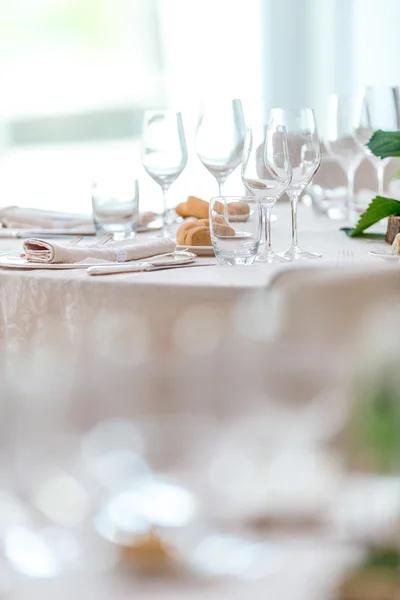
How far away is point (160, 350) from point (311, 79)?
19.5 ft

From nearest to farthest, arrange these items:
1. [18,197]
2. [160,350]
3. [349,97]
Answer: [160,350] < [349,97] < [18,197]

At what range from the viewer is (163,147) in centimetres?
188

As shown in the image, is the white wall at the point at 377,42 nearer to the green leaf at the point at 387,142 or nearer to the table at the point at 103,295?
the green leaf at the point at 387,142

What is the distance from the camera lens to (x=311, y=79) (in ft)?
21.6

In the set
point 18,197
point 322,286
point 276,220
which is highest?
point 322,286

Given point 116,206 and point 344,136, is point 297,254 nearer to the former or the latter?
point 116,206

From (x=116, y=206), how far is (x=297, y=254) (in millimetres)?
383

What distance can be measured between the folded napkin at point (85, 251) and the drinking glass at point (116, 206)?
0.68ft

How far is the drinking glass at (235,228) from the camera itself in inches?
58.0

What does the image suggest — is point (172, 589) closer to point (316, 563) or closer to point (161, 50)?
point (316, 563)

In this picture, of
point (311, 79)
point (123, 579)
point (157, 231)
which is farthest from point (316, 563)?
point (311, 79)

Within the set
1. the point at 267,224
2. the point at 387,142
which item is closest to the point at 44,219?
the point at 267,224

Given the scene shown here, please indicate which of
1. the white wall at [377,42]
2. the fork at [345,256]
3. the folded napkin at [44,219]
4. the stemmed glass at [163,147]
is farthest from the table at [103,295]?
the white wall at [377,42]

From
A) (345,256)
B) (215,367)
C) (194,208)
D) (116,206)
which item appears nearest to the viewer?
(215,367)
